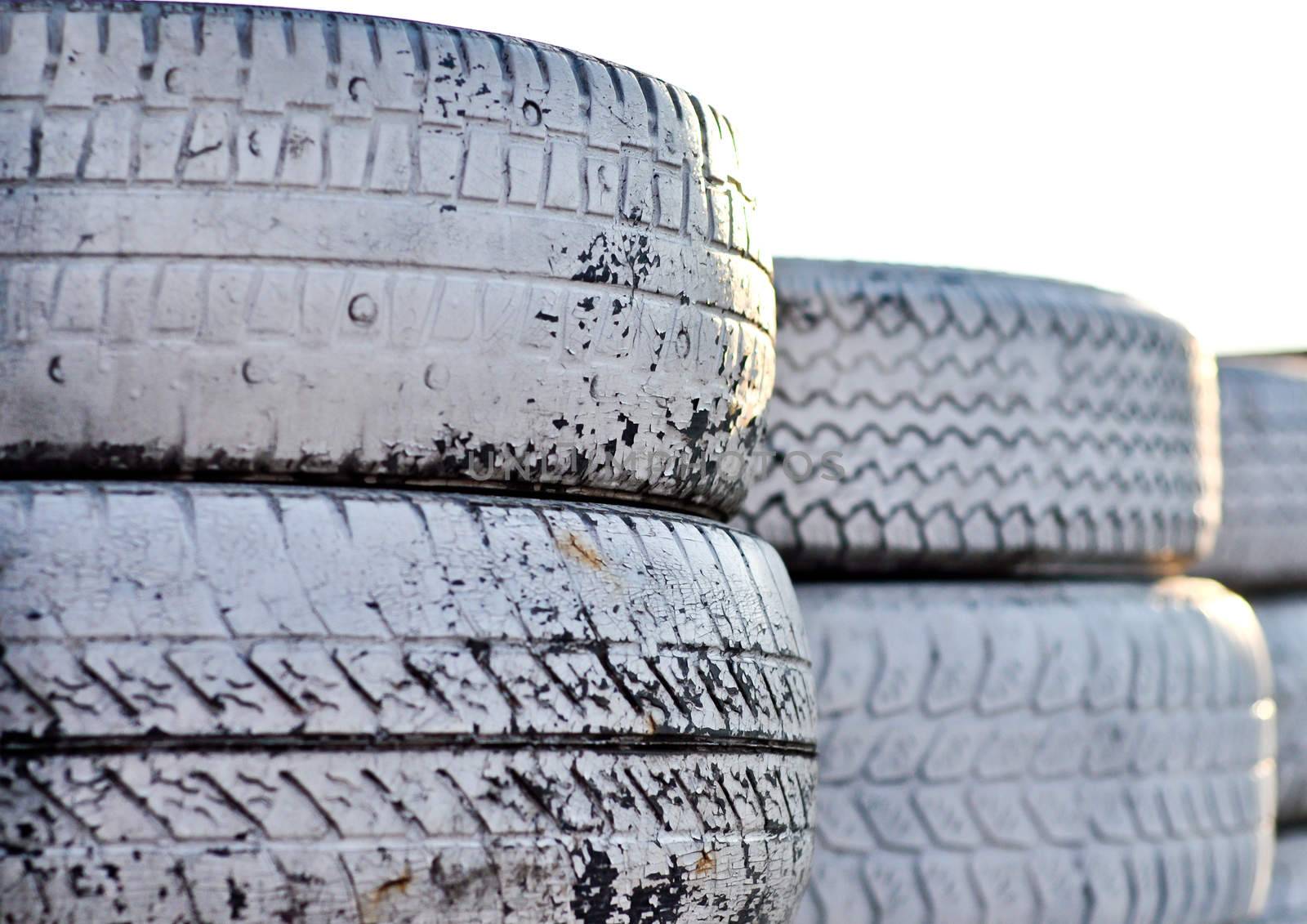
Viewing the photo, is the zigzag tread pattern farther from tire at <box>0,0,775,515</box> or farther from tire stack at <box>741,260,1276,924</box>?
tire stack at <box>741,260,1276,924</box>

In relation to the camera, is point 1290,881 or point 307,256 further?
point 1290,881

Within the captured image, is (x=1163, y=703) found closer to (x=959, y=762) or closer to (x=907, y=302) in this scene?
(x=959, y=762)

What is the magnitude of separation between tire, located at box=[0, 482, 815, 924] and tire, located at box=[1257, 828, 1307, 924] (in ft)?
5.60

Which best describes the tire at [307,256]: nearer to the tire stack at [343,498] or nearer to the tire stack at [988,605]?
the tire stack at [343,498]

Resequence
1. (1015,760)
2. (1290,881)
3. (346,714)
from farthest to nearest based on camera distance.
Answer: (1290,881), (1015,760), (346,714)

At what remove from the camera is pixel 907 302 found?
1944 millimetres

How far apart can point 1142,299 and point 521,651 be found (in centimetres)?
134

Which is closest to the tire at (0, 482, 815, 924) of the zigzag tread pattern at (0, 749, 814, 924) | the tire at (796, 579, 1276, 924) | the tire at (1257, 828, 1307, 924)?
the zigzag tread pattern at (0, 749, 814, 924)

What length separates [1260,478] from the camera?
2730mm

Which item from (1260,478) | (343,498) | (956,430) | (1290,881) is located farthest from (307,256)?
(1290,881)

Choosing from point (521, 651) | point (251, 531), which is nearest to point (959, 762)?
point (521, 651)

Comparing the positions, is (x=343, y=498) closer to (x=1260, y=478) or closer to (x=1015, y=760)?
(x=1015, y=760)

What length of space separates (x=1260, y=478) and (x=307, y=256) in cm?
201

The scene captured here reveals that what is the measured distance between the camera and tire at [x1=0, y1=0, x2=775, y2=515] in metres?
1.07
